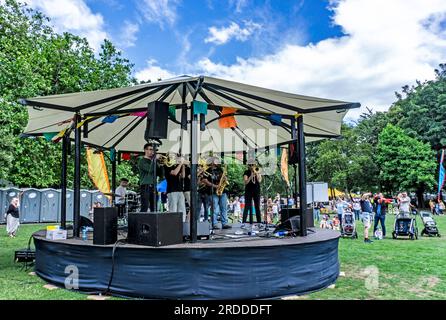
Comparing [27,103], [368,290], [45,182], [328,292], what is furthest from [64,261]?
[45,182]

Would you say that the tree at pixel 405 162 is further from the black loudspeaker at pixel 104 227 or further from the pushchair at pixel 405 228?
the black loudspeaker at pixel 104 227

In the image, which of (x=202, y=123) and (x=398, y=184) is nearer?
(x=202, y=123)

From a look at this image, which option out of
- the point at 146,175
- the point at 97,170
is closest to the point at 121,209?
the point at 97,170

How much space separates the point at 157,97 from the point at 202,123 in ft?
4.89

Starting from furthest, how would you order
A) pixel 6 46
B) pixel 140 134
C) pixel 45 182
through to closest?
pixel 45 182 < pixel 6 46 < pixel 140 134

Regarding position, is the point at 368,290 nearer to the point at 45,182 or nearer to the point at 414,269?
the point at 414,269

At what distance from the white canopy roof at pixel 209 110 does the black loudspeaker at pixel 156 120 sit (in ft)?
1.15

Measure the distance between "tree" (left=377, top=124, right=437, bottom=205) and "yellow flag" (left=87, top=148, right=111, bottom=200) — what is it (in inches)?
1113

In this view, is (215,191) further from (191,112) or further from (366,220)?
(366,220)

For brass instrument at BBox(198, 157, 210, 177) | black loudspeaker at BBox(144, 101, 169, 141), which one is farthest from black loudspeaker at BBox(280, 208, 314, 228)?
black loudspeaker at BBox(144, 101, 169, 141)

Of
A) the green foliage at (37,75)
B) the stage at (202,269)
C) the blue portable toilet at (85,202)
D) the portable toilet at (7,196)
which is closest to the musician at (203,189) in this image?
the stage at (202,269)

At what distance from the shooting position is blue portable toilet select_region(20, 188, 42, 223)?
17.6m

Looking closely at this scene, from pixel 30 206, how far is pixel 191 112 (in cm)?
1590

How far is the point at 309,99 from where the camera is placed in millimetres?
5629
